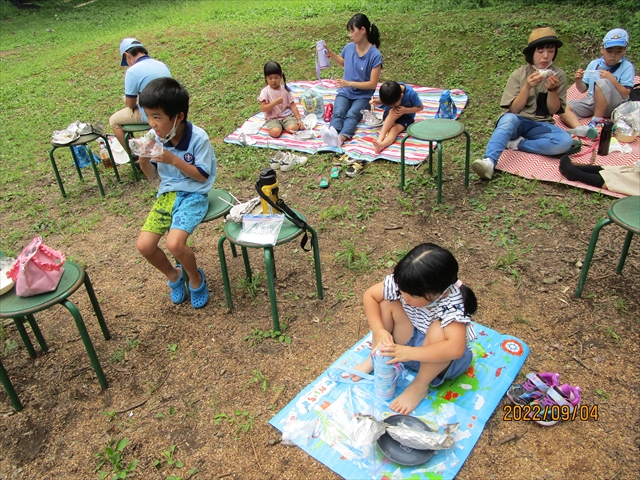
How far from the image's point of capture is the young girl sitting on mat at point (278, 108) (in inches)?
238

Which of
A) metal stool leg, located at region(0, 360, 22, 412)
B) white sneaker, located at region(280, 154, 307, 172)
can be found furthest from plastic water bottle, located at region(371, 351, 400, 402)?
white sneaker, located at region(280, 154, 307, 172)

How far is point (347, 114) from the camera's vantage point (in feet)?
19.6

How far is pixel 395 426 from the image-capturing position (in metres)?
2.27

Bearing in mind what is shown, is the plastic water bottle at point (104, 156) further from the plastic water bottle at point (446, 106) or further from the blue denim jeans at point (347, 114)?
the plastic water bottle at point (446, 106)

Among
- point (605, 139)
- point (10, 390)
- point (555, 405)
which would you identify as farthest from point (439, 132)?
point (10, 390)

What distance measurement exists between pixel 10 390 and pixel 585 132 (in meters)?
5.49

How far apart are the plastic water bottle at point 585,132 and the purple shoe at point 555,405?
342cm

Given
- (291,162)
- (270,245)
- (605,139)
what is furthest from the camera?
(291,162)

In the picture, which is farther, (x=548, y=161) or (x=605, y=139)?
(x=548, y=161)

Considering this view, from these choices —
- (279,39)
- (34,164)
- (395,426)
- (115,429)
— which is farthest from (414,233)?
(279,39)

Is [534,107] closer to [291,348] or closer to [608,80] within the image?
[608,80]

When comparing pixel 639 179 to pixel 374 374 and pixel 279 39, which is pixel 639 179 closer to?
pixel 374 374

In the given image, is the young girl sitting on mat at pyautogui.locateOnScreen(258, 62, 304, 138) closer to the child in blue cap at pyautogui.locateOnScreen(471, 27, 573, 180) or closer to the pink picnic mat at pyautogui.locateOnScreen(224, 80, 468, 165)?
the pink picnic mat at pyautogui.locateOnScreen(224, 80, 468, 165)

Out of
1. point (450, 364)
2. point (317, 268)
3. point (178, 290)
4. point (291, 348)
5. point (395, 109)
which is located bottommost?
point (291, 348)
